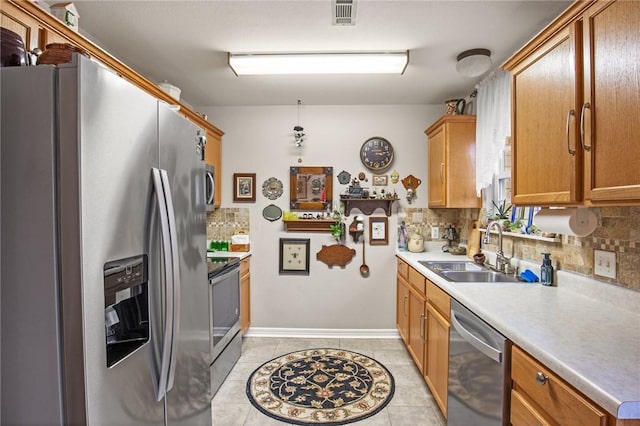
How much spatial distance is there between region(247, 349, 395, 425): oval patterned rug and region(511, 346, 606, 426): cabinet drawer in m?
1.28

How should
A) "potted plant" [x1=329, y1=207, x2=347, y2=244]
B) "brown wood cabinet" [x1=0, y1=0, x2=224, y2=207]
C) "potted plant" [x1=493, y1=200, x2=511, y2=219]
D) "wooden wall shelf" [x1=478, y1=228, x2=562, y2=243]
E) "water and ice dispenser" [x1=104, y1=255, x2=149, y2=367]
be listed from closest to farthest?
"water and ice dispenser" [x1=104, y1=255, x2=149, y2=367] → "brown wood cabinet" [x1=0, y1=0, x2=224, y2=207] → "wooden wall shelf" [x1=478, y1=228, x2=562, y2=243] → "potted plant" [x1=493, y1=200, x2=511, y2=219] → "potted plant" [x1=329, y1=207, x2=347, y2=244]

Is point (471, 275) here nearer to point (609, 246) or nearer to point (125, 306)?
point (609, 246)

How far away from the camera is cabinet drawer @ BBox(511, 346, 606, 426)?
2.72 feet

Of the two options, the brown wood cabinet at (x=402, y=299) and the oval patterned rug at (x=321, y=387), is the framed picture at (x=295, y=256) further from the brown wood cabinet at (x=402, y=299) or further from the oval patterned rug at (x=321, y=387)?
the brown wood cabinet at (x=402, y=299)

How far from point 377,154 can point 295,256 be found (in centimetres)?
137

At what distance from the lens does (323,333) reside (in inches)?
132

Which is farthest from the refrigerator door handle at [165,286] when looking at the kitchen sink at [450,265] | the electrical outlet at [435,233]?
the electrical outlet at [435,233]

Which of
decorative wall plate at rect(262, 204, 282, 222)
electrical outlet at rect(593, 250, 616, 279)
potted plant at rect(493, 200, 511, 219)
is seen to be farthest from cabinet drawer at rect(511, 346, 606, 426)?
decorative wall plate at rect(262, 204, 282, 222)

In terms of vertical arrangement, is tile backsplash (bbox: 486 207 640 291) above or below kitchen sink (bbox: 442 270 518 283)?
above

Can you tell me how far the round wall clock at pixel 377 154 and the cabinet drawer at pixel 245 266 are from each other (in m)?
1.58

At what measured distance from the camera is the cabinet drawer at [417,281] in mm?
2344

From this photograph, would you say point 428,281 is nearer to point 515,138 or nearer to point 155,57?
point 515,138

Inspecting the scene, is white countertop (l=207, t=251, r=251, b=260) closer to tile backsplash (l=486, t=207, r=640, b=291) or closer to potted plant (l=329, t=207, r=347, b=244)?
potted plant (l=329, t=207, r=347, b=244)

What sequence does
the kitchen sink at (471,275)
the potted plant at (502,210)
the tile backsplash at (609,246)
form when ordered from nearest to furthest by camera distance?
the tile backsplash at (609,246) < the kitchen sink at (471,275) < the potted plant at (502,210)
